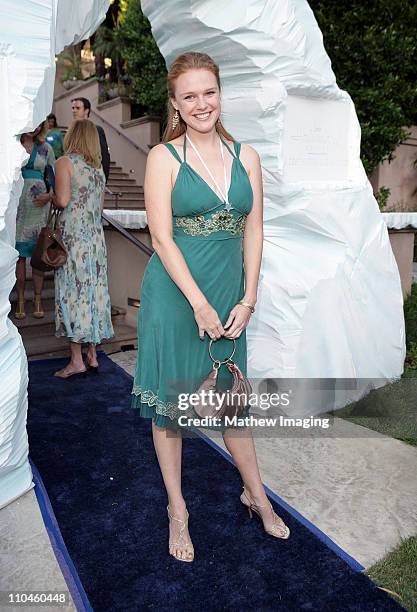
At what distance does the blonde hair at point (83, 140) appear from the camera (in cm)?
385

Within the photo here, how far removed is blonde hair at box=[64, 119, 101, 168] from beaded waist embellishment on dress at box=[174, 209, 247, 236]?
2050mm

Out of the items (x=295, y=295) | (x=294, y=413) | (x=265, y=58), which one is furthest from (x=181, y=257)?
(x=265, y=58)

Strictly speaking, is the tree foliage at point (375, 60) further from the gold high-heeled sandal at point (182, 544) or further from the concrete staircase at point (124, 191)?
the gold high-heeled sandal at point (182, 544)

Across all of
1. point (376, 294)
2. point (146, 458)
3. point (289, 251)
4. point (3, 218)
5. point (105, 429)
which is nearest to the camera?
point (3, 218)

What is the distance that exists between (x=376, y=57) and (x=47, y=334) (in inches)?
232

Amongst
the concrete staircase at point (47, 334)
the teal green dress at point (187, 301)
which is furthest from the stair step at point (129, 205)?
the teal green dress at point (187, 301)

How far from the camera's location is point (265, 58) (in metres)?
3.55

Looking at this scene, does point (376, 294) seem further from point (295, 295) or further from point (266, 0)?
point (266, 0)

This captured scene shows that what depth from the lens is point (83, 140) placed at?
3.87m

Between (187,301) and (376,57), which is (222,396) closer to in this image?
(187,301)

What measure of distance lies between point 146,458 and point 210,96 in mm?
1918

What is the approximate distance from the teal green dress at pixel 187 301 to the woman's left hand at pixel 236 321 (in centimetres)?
5

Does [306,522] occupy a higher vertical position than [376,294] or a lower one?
lower

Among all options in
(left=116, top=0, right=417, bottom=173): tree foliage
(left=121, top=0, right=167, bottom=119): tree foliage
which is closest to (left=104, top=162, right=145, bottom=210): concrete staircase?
(left=121, top=0, right=167, bottom=119): tree foliage
